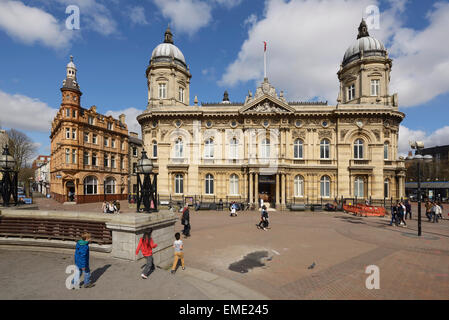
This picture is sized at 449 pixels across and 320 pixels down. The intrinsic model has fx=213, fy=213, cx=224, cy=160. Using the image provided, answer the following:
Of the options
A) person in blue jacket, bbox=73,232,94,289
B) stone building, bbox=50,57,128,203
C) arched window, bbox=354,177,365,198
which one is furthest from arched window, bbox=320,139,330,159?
stone building, bbox=50,57,128,203

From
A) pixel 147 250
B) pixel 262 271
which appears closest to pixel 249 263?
pixel 262 271

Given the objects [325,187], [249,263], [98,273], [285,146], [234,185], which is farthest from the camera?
[234,185]

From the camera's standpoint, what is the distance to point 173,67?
32.0m

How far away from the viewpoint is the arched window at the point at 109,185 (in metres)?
36.1

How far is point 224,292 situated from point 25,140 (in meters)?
54.1

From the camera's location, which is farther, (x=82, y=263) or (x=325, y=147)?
(x=325, y=147)

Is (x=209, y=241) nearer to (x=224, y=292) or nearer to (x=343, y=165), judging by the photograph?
(x=224, y=292)

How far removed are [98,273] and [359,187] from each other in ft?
101

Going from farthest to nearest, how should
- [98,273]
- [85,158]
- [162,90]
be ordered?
1. [85,158]
2. [162,90]
3. [98,273]

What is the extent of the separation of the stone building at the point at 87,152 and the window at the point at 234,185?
70.7 ft

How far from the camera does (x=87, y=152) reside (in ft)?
110

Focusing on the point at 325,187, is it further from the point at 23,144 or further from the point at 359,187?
the point at 23,144
